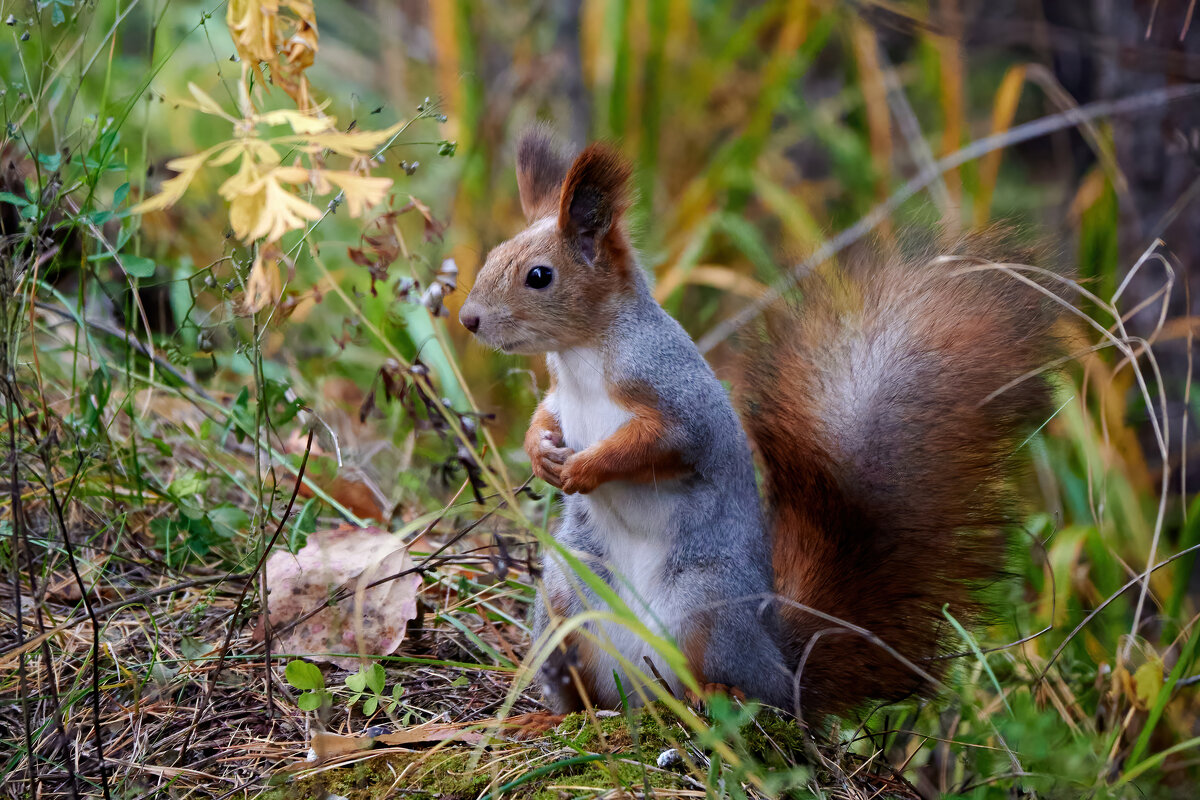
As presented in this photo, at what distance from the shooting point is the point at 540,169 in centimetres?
194

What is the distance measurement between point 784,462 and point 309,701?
0.90m

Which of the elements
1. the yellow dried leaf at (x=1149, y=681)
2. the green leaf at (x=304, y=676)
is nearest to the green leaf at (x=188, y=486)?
the green leaf at (x=304, y=676)

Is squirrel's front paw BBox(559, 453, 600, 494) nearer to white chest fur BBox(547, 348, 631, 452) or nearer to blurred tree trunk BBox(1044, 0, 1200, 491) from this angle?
white chest fur BBox(547, 348, 631, 452)

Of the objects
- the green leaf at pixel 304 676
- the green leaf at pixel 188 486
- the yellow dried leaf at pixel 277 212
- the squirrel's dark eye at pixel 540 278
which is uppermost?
the yellow dried leaf at pixel 277 212

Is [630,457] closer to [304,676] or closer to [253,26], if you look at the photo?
[304,676]

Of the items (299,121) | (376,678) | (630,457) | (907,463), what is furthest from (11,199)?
(907,463)

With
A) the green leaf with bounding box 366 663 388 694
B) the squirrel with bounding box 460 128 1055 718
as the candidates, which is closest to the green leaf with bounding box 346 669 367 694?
the green leaf with bounding box 366 663 388 694

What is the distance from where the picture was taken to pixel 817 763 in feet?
5.36

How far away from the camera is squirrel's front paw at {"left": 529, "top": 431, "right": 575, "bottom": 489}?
1753 millimetres

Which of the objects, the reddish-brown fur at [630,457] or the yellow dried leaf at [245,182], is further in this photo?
the reddish-brown fur at [630,457]

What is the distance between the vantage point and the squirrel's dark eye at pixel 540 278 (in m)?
1.76

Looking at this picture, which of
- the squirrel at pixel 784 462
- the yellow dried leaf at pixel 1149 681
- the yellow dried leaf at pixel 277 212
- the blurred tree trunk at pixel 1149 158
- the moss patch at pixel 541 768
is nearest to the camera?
the yellow dried leaf at pixel 277 212

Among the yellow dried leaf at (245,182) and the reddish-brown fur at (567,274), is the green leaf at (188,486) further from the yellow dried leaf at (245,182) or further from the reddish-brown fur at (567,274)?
the yellow dried leaf at (245,182)

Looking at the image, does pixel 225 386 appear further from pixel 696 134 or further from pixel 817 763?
pixel 696 134
